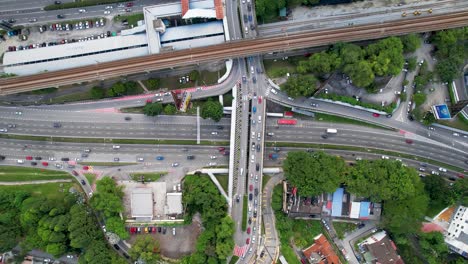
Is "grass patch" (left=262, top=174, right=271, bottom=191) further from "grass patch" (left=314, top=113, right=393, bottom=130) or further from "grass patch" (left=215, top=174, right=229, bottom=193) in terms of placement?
"grass patch" (left=314, top=113, right=393, bottom=130)

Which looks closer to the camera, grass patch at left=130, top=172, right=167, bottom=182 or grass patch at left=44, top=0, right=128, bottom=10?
grass patch at left=130, top=172, right=167, bottom=182

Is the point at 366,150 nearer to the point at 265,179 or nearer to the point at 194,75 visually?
the point at 265,179

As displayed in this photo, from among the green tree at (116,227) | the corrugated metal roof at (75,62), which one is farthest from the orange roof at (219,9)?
the green tree at (116,227)

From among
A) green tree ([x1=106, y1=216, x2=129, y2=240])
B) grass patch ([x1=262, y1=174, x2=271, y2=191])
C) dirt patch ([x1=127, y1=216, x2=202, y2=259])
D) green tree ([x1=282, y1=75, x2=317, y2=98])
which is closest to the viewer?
green tree ([x1=282, y1=75, x2=317, y2=98])

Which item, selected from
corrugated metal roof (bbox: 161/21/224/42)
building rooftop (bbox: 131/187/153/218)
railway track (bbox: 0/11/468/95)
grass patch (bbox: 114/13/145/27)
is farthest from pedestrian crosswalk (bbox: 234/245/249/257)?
grass patch (bbox: 114/13/145/27)

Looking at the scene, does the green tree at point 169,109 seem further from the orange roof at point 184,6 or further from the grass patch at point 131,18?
the grass patch at point 131,18

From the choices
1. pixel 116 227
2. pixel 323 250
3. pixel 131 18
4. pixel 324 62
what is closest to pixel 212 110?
pixel 324 62
